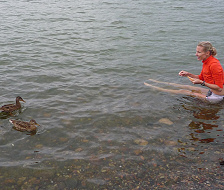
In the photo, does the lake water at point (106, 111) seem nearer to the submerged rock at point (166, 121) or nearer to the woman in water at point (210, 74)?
the submerged rock at point (166, 121)

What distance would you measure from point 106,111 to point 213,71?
3625mm

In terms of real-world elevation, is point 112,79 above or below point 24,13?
below

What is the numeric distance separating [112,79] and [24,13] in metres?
15.1

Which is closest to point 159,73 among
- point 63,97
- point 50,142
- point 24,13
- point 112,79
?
point 112,79

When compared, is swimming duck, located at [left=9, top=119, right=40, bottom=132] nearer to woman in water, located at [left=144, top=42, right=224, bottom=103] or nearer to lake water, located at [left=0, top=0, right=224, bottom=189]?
lake water, located at [left=0, top=0, right=224, bottom=189]

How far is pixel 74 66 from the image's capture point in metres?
13.6

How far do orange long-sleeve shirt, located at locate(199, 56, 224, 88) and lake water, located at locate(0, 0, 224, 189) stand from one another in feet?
2.84

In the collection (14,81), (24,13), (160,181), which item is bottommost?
(160,181)

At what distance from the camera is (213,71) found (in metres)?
9.47

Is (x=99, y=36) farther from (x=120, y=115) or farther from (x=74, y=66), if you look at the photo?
(x=120, y=115)

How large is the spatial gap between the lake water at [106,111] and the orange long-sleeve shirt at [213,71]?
2.84ft

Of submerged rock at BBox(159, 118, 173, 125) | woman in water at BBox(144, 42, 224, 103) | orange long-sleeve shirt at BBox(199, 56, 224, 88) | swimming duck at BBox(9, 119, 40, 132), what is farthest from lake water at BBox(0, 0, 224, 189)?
orange long-sleeve shirt at BBox(199, 56, 224, 88)

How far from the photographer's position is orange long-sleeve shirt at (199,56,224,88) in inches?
371

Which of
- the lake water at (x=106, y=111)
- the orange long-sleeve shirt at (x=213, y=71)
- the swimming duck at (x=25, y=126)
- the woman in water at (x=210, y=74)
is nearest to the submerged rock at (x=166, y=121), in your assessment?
the lake water at (x=106, y=111)
